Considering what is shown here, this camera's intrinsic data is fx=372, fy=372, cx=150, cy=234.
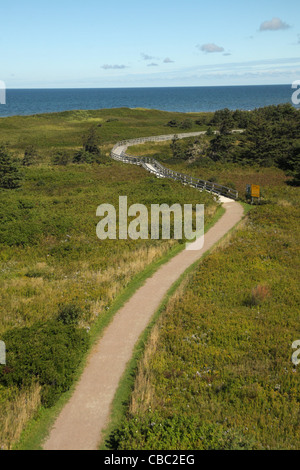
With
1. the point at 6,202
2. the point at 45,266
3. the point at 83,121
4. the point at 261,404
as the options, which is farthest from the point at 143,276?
the point at 83,121

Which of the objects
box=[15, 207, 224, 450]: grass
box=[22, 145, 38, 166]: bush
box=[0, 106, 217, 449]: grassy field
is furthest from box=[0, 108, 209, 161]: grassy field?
box=[15, 207, 224, 450]: grass

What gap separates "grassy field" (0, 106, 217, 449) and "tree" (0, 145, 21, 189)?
1.41 meters

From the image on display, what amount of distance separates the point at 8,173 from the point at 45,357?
109 feet

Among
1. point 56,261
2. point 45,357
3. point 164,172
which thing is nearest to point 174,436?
point 45,357

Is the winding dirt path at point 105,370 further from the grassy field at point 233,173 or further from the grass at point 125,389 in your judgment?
the grassy field at point 233,173

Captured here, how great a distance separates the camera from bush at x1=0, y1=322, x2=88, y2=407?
1119 centimetres

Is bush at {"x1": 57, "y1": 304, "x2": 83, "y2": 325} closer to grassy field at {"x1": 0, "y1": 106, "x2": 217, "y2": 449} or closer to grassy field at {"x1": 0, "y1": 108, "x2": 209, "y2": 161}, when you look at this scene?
grassy field at {"x1": 0, "y1": 106, "x2": 217, "y2": 449}

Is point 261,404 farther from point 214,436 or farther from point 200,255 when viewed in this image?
point 200,255

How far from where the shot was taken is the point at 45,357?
11.9 metres

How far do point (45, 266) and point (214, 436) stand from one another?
1453 cm

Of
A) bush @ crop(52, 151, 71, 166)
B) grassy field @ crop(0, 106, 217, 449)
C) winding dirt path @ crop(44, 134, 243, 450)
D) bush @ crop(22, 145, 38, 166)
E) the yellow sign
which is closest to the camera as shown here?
winding dirt path @ crop(44, 134, 243, 450)

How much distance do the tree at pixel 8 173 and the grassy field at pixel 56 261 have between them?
1.41 meters

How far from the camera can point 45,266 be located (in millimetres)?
21172

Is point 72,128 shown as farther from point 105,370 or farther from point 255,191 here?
point 105,370
